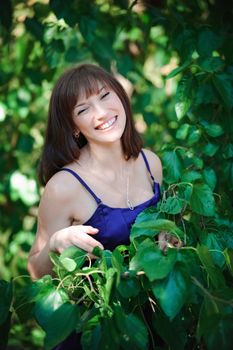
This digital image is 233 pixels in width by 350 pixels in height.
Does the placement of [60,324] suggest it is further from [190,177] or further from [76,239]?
[190,177]

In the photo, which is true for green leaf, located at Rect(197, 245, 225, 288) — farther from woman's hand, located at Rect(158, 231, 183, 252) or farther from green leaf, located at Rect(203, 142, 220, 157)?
green leaf, located at Rect(203, 142, 220, 157)

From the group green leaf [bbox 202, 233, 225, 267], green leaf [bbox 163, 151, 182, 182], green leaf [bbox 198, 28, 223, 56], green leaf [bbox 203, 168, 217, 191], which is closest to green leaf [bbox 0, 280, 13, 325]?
green leaf [bbox 202, 233, 225, 267]

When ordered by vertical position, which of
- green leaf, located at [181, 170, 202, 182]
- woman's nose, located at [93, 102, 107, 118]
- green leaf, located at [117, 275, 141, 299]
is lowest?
green leaf, located at [181, 170, 202, 182]

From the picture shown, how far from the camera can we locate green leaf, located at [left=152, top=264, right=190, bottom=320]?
35.4 inches

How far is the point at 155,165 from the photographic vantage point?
1.67m

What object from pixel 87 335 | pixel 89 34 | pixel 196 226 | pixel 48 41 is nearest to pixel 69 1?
pixel 89 34

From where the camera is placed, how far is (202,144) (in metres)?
1.61

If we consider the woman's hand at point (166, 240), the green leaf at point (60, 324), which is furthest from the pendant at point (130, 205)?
the green leaf at point (60, 324)

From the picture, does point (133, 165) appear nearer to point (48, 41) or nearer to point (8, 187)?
point (48, 41)

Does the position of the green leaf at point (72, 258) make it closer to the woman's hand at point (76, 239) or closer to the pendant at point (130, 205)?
the woman's hand at point (76, 239)

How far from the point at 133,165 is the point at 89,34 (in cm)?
50

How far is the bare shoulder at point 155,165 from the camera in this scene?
165cm

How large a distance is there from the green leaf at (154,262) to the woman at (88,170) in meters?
0.46

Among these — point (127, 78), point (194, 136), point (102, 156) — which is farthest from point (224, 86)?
point (127, 78)
